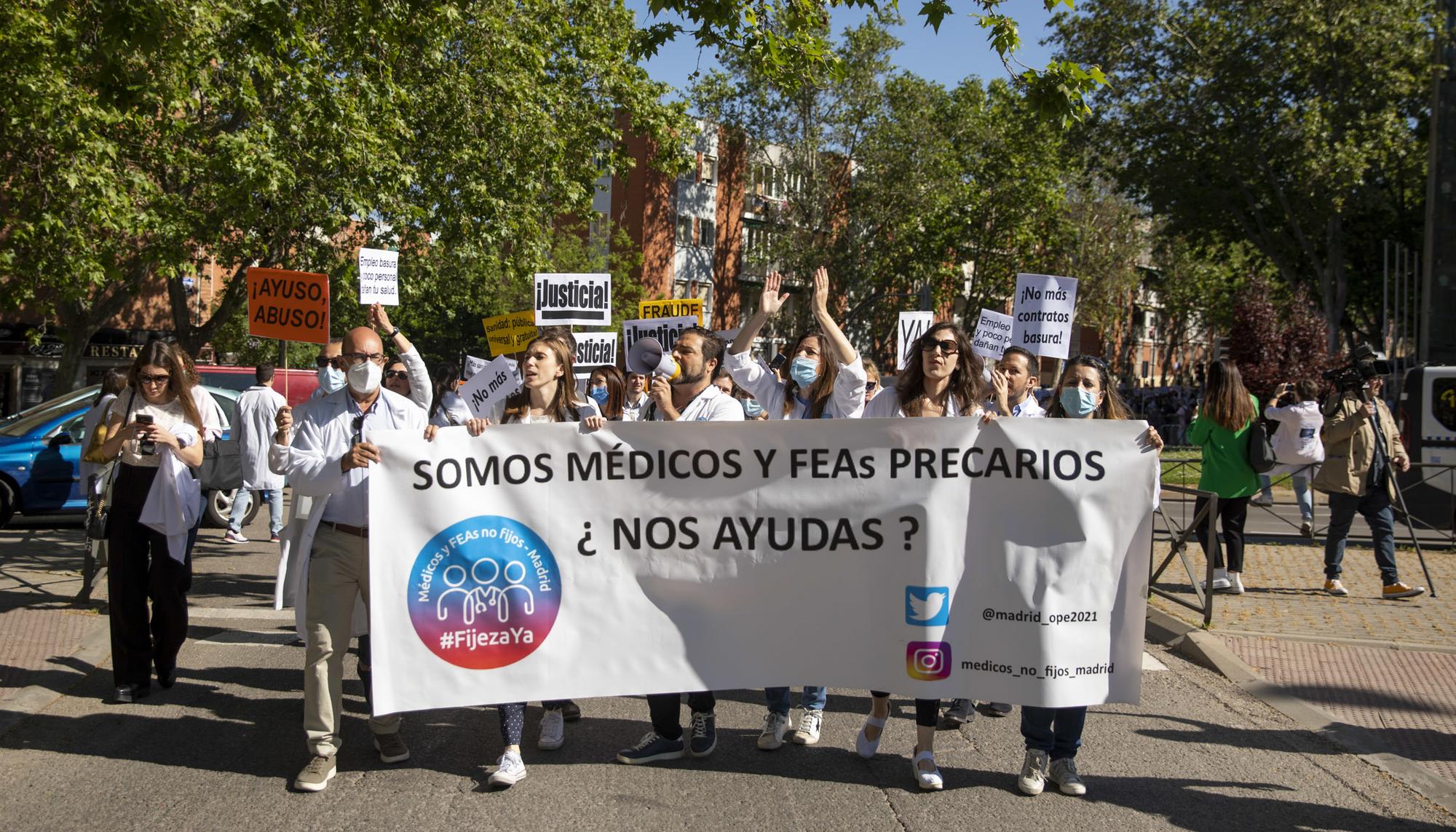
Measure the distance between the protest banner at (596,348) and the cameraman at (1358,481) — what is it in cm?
718

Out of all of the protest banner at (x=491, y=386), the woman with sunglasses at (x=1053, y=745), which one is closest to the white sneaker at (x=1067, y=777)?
the woman with sunglasses at (x=1053, y=745)

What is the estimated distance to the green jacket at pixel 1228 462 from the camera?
970 centimetres

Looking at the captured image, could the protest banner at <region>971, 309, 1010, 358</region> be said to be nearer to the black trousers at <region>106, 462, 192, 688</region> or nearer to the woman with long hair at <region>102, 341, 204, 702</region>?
the woman with long hair at <region>102, 341, 204, 702</region>

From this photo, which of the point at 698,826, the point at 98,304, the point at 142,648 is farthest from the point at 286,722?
the point at 98,304

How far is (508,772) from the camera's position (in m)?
5.07

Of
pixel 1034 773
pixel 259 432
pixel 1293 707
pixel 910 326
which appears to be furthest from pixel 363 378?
pixel 910 326

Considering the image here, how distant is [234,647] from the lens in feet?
25.5

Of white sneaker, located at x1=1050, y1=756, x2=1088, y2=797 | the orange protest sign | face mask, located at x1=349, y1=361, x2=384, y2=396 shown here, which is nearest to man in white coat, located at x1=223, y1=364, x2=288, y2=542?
the orange protest sign

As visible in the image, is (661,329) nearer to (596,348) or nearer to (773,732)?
(596,348)

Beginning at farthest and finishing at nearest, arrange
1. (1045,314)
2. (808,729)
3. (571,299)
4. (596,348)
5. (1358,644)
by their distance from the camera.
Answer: (596,348), (571,299), (1045,314), (1358,644), (808,729)

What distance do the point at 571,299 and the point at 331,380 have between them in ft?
22.1

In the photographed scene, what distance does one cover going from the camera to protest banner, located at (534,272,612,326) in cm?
1270

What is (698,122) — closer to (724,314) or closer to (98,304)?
(724,314)

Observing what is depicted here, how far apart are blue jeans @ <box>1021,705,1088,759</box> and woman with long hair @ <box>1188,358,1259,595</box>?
4914 mm
